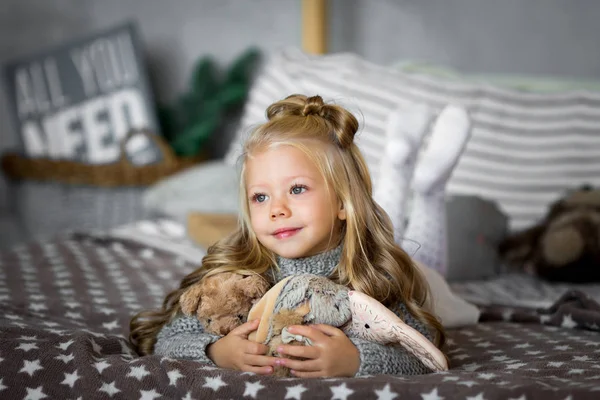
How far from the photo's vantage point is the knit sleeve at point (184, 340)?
1.01 m

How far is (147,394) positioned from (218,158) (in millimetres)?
2150

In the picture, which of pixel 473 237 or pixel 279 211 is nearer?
pixel 279 211

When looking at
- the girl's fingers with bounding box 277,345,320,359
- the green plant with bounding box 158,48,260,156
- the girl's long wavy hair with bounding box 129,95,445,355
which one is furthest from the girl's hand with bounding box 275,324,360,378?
the green plant with bounding box 158,48,260,156

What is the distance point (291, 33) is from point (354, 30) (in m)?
0.25

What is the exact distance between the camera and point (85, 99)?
2.80 metres

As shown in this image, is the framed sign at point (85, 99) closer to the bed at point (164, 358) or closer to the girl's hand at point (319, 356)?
the bed at point (164, 358)

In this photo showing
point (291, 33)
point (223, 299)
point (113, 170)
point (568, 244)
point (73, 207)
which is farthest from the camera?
point (291, 33)

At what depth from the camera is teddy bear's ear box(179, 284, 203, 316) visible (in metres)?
1.04

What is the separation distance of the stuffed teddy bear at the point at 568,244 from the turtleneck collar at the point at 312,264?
0.78 m

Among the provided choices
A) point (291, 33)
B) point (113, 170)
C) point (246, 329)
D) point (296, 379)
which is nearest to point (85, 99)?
point (113, 170)

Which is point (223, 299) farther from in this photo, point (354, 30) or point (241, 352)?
point (354, 30)

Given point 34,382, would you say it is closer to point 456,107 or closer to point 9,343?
point 9,343

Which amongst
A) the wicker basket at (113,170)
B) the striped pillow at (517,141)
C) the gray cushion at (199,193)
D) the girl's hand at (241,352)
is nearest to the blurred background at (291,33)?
the wicker basket at (113,170)

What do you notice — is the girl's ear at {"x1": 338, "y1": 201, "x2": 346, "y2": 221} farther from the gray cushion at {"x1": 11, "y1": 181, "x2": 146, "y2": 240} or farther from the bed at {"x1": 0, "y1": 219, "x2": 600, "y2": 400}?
the gray cushion at {"x1": 11, "y1": 181, "x2": 146, "y2": 240}
